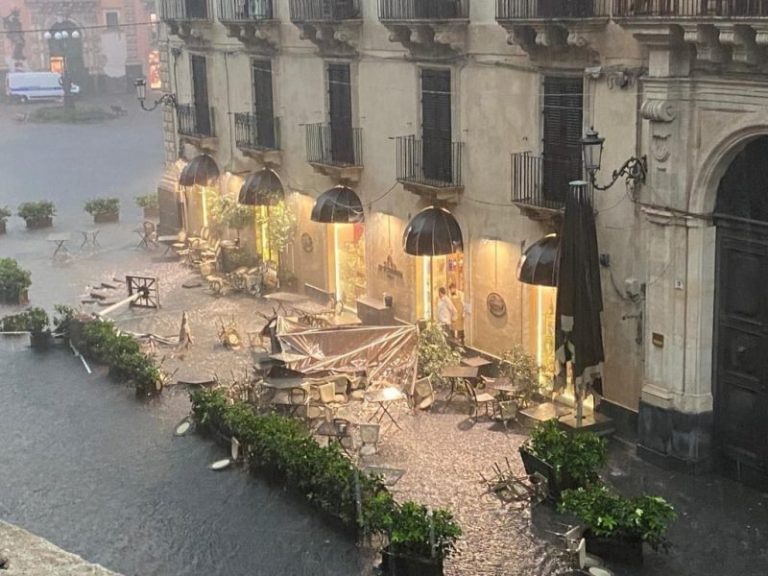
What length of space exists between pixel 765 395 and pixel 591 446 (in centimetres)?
299

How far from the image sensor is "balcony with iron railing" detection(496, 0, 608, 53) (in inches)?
787

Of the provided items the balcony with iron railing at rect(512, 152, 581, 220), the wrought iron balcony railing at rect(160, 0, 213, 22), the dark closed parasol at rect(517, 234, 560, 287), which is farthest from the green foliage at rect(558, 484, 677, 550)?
the wrought iron balcony railing at rect(160, 0, 213, 22)

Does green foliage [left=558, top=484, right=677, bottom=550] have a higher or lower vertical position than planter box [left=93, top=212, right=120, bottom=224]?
lower

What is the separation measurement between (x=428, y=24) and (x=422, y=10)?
533mm

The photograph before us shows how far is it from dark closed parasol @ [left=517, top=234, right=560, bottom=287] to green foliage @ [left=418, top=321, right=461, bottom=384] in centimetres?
281

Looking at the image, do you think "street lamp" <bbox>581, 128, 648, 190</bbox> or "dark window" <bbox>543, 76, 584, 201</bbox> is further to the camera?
"dark window" <bbox>543, 76, 584, 201</bbox>

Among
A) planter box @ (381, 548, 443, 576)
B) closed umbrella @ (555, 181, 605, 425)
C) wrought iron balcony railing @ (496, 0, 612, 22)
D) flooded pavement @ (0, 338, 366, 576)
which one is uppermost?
wrought iron balcony railing @ (496, 0, 612, 22)

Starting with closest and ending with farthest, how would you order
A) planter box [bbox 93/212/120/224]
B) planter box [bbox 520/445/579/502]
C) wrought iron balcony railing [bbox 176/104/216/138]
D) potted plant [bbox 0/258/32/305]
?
Result: planter box [bbox 520/445/579/502], potted plant [bbox 0/258/32/305], wrought iron balcony railing [bbox 176/104/216/138], planter box [bbox 93/212/120/224]

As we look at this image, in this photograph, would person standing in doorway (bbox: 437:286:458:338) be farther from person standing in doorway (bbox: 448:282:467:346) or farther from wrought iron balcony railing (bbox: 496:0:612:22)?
wrought iron balcony railing (bbox: 496:0:612:22)

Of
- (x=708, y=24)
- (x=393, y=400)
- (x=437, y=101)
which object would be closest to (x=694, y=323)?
(x=708, y=24)

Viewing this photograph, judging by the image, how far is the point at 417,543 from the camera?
15688mm

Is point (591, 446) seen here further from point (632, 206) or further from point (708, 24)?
point (708, 24)

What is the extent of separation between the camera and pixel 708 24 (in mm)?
17156

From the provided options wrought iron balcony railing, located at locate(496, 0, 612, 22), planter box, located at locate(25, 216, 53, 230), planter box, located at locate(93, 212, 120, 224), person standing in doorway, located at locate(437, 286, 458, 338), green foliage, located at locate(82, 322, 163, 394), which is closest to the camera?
wrought iron balcony railing, located at locate(496, 0, 612, 22)
